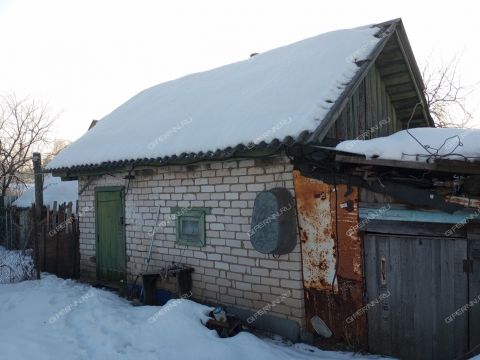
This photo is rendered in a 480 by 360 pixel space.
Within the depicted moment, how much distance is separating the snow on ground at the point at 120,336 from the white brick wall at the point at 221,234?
2.45ft

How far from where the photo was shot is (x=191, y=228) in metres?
7.20

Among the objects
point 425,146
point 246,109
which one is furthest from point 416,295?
point 246,109

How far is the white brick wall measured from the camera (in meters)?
5.86

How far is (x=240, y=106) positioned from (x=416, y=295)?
3846 millimetres

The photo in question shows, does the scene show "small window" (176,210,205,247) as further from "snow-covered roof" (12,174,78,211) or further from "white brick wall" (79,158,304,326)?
"snow-covered roof" (12,174,78,211)

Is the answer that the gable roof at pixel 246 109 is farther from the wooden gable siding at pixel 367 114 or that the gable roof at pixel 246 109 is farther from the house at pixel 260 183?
the wooden gable siding at pixel 367 114

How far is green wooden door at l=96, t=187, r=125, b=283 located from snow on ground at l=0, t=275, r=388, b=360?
1735 mm

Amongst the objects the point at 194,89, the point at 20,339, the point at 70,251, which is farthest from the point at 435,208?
the point at 70,251

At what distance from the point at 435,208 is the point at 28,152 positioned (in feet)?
76.3

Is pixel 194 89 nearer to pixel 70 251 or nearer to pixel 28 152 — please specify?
pixel 70 251

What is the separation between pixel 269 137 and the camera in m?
A: 5.38

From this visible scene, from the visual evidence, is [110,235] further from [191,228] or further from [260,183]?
[260,183]

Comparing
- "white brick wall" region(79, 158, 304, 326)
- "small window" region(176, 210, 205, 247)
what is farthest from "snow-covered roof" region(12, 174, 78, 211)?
"small window" region(176, 210, 205, 247)

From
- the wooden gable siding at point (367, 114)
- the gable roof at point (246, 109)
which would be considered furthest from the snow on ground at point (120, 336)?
the wooden gable siding at point (367, 114)
